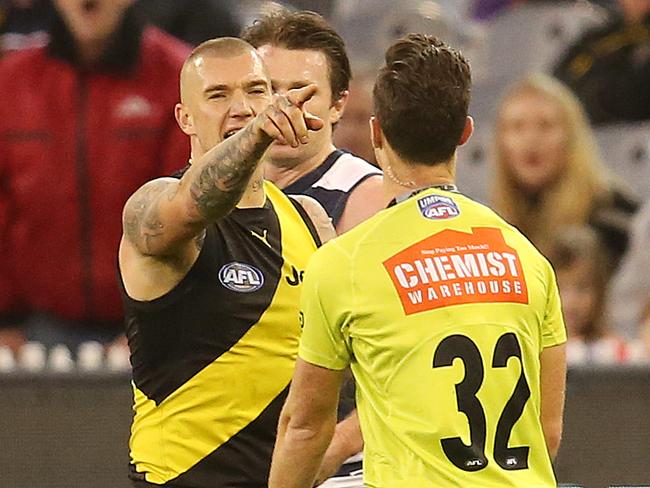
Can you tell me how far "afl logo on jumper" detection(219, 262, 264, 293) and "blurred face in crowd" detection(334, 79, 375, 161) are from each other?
3076 millimetres

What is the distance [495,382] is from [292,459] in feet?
1.48

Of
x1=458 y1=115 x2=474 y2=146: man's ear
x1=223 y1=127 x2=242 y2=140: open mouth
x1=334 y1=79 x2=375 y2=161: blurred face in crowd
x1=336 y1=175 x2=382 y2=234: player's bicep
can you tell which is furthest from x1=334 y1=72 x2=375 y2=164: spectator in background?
x1=458 y1=115 x2=474 y2=146: man's ear

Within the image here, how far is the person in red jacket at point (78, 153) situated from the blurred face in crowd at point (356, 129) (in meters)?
0.79

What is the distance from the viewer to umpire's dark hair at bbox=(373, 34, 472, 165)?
11.0ft

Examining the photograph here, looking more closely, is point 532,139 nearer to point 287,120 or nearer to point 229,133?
point 229,133

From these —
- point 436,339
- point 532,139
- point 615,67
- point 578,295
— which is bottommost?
point 578,295

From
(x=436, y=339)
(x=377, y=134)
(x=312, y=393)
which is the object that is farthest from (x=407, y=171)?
(x=312, y=393)

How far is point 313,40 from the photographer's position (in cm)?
485

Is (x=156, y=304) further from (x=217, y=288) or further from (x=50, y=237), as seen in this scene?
(x=50, y=237)

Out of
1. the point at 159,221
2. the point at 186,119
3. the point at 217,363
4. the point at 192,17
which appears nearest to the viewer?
the point at 159,221

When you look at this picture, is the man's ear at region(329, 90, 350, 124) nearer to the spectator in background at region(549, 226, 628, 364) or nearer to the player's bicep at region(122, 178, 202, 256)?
the player's bicep at region(122, 178, 202, 256)

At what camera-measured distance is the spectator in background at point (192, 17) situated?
24.3 feet

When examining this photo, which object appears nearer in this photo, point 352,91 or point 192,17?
point 352,91

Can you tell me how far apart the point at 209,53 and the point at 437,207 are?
0.89 m
